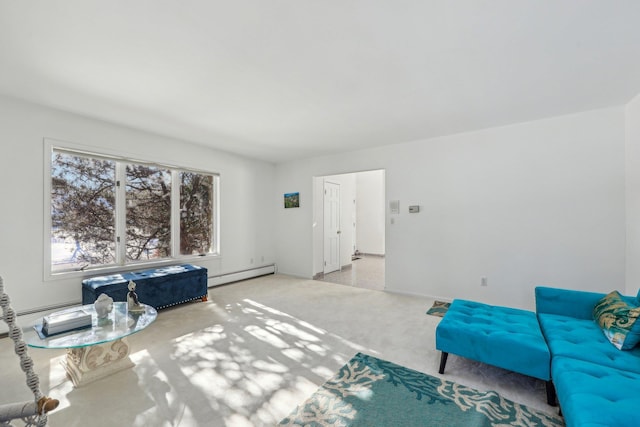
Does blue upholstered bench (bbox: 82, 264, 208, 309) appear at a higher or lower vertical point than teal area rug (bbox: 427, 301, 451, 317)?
higher

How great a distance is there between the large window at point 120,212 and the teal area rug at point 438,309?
3997mm

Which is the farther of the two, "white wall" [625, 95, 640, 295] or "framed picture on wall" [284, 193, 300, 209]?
"framed picture on wall" [284, 193, 300, 209]

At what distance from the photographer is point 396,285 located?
4.74 meters

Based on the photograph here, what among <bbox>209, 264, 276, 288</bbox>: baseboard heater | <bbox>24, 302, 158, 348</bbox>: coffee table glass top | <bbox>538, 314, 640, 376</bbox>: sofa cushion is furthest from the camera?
<bbox>209, 264, 276, 288</bbox>: baseboard heater

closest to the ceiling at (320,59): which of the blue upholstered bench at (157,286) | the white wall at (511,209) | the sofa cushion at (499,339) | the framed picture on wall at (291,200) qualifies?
the white wall at (511,209)

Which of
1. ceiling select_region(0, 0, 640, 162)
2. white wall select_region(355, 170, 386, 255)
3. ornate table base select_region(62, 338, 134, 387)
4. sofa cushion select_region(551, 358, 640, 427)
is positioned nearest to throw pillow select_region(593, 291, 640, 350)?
sofa cushion select_region(551, 358, 640, 427)

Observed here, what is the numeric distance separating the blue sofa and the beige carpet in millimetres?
447

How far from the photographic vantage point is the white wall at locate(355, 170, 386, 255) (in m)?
Result: 9.20

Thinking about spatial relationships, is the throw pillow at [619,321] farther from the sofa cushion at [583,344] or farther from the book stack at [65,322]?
the book stack at [65,322]

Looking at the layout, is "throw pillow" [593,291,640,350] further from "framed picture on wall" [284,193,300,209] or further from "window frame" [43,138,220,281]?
"window frame" [43,138,220,281]

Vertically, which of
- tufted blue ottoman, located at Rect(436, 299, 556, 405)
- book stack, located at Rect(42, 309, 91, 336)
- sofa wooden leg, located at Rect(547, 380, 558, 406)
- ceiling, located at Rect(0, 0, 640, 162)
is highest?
ceiling, located at Rect(0, 0, 640, 162)

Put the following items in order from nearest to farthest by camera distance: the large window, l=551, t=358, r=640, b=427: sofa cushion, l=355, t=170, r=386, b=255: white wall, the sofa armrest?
l=551, t=358, r=640, b=427: sofa cushion < the sofa armrest < the large window < l=355, t=170, r=386, b=255: white wall

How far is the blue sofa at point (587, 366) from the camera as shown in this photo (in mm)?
1291

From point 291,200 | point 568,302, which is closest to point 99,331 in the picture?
point 568,302
